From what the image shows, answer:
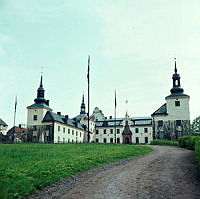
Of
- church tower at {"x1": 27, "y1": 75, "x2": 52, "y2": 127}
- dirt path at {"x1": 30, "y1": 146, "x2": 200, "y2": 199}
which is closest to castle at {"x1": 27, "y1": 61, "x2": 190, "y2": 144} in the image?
church tower at {"x1": 27, "y1": 75, "x2": 52, "y2": 127}

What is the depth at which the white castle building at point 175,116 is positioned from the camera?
48.3 metres

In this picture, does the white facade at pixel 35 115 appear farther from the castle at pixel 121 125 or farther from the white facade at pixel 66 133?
the white facade at pixel 66 133

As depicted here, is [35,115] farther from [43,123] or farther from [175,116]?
[175,116]

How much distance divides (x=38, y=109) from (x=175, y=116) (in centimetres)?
2955

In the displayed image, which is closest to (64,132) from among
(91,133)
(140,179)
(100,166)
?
(91,133)

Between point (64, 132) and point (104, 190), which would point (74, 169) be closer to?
point (104, 190)

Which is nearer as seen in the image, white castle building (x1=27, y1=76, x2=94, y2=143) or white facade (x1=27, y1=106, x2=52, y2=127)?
white castle building (x1=27, y1=76, x2=94, y2=143)

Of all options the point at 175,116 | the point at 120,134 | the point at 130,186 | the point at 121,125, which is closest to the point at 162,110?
the point at 175,116

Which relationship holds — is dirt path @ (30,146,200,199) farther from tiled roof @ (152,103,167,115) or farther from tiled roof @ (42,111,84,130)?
tiled roof @ (42,111,84,130)

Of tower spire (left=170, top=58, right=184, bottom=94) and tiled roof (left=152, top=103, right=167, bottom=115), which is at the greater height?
tower spire (left=170, top=58, right=184, bottom=94)

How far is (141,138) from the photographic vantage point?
62.4 meters

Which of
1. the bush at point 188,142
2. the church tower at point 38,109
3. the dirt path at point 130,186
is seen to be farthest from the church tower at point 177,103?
the dirt path at point 130,186

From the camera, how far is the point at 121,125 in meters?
66.3

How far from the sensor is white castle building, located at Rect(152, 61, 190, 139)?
48.3m
